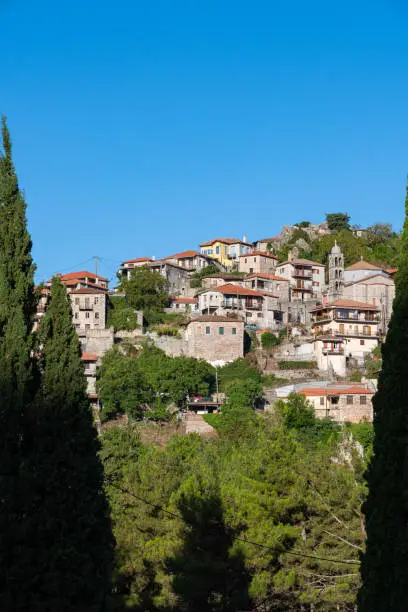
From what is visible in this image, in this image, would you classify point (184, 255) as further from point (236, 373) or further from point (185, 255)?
point (236, 373)

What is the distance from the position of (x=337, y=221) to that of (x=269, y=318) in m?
42.2

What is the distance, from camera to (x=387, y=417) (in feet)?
42.7

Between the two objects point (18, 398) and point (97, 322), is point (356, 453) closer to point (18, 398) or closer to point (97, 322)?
point (18, 398)

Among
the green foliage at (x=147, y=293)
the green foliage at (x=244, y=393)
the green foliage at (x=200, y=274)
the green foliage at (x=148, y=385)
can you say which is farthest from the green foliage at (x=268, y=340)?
the green foliage at (x=200, y=274)

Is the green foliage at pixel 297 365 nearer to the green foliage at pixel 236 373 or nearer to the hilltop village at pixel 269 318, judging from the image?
the hilltop village at pixel 269 318

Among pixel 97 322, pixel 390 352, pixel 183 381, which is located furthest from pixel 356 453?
pixel 97 322

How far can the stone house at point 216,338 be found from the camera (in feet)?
229

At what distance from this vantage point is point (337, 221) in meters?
118

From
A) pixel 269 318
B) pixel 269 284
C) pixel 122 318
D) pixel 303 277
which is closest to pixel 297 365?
pixel 269 318

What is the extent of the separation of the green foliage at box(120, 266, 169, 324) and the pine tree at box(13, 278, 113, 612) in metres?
63.6

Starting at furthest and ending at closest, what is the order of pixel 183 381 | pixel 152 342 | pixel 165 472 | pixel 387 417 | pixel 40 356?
pixel 152 342 → pixel 183 381 → pixel 165 472 → pixel 40 356 → pixel 387 417

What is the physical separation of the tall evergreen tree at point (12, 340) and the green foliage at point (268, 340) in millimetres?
59075

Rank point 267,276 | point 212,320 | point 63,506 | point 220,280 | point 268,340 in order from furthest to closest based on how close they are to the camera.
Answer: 1. point 220,280
2. point 267,276
3. point 268,340
4. point 212,320
5. point 63,506

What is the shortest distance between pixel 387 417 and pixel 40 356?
609 cm
